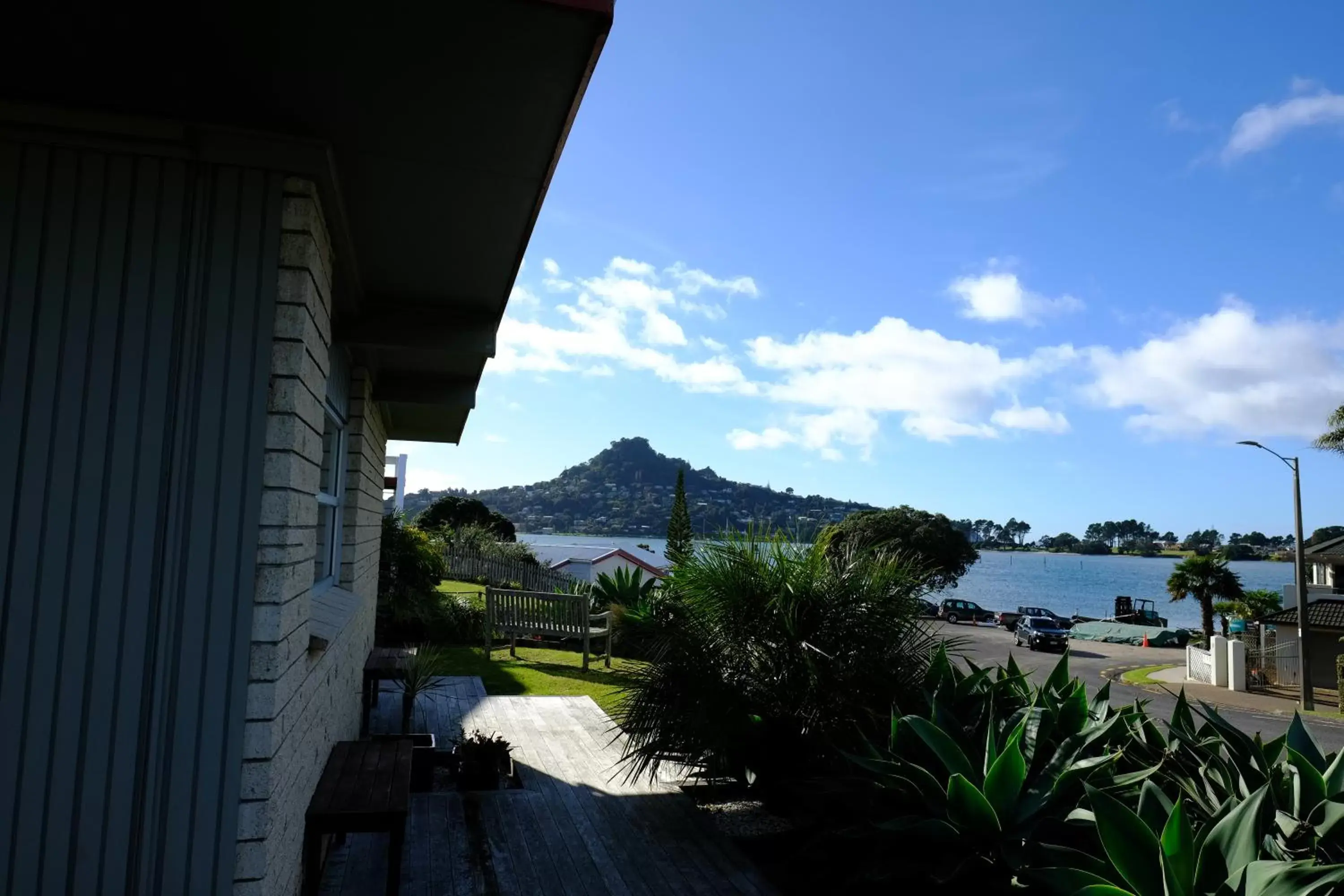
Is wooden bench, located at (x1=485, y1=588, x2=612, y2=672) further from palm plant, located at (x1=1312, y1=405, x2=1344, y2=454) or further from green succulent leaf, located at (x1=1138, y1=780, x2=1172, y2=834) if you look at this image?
palm plant, located at (x1=1312, y1=405, x2=1344, y2=454)

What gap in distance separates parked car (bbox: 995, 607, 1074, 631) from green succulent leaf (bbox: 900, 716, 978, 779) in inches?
1412

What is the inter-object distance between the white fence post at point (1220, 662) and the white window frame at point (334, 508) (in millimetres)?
26677

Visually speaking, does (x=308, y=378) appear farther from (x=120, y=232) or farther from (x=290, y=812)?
(x=290, y=812)

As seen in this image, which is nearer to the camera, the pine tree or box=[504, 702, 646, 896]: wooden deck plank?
box=[504, 702, 646, 896]: wooden deck plank

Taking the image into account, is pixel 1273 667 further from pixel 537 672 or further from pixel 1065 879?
pixel 1065 879

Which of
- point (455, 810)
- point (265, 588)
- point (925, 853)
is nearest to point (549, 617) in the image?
point (455, 810)

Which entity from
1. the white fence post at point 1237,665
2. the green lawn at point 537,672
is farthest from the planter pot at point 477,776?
the white fence post at point 1237,665

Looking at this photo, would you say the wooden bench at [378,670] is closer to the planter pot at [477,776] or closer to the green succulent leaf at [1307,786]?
the planter pot at [477,776]

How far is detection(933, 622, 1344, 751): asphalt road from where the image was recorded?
1656 cm

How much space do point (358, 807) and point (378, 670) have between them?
3491mm

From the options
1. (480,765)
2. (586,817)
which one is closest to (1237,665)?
(586,817)

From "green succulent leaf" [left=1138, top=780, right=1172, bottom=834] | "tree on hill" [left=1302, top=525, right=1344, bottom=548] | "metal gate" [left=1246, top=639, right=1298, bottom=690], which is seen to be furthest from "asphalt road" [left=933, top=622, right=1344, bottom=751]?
"tree on hill" [left=1302, top=525, right=1344, bottom=548]

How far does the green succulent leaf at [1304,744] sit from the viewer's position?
3924mm

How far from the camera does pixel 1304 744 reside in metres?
4.03
